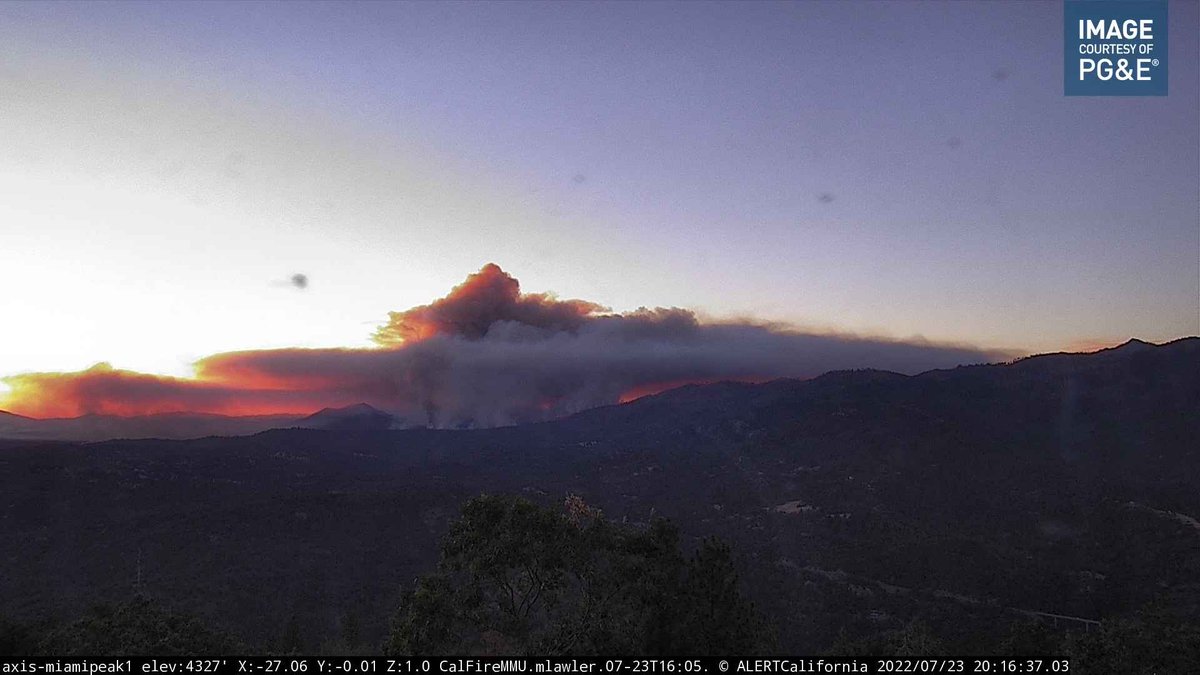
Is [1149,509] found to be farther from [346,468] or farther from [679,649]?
[346,468]

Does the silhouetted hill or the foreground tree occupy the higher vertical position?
the foreground tree

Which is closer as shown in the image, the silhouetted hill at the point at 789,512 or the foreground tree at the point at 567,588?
the foreground tree at the point at 567,588

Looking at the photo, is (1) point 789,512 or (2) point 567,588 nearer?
(2) point 567,588

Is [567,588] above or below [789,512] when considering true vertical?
above

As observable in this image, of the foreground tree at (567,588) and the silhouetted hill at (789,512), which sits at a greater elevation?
the foreground tree at (567,588)
